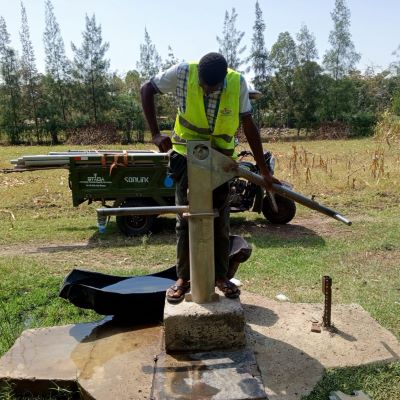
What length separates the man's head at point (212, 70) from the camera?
2.78m

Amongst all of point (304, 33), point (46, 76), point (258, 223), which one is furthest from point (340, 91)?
point (258, 223)

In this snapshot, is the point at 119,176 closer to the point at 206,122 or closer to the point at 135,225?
the point at 135,225

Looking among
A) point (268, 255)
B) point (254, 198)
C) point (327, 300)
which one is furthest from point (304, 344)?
point (254, 198)

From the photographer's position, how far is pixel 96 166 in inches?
285

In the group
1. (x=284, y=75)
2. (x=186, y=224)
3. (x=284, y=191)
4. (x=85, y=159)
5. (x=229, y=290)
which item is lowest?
(x=229, y=290)

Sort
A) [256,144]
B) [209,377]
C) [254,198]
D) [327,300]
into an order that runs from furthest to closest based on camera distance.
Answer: [254,198] < [327,300] < [256,144] < [209,377]

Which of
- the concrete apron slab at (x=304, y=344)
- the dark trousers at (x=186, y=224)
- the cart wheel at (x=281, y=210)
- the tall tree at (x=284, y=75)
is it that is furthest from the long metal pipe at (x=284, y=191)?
the tall tree at (x=284, y=75)

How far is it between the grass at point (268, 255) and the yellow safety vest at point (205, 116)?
1.68 m

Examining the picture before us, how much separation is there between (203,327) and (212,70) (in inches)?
62.4

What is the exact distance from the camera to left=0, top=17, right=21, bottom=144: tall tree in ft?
103

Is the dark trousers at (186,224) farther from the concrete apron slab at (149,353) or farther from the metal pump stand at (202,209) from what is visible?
the concrete apron slab at (149,353)

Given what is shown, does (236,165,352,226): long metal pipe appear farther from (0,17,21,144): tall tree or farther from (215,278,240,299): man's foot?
(0,17,21,144): tall tree

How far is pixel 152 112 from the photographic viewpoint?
127 inches

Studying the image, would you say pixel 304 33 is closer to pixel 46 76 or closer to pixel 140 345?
pixel 46 76
